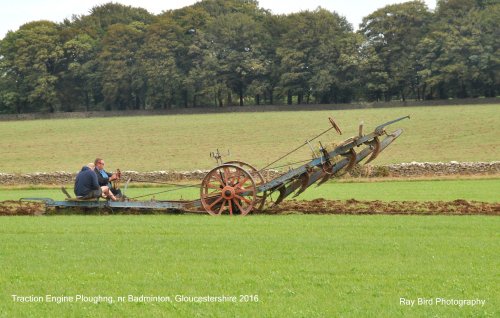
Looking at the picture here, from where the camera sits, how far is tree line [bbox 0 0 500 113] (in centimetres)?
11769

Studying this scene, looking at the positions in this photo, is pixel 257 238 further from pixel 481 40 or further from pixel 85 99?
pixel 85 99

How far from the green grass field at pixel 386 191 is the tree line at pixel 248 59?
79288mm

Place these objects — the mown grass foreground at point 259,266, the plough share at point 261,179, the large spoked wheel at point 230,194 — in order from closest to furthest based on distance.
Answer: the mown grass foreground at point 259,266
the plough share at point 261,179
the large spoked wheel at point 230,194

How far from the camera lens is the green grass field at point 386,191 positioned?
91.7 ft

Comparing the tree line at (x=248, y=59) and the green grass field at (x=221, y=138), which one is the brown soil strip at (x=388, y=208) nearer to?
the green grass field at (x=221, y=138)

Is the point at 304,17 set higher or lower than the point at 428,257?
higher

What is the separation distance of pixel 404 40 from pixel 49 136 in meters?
59.0

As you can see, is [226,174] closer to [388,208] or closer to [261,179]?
[261,179]

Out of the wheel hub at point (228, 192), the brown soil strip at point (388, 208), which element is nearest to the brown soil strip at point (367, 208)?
the brown soil strip at point (388, 208)

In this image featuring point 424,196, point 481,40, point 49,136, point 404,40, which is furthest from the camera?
point 404,40

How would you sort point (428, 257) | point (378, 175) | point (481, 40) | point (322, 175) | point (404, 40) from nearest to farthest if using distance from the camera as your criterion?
1. point (428, 257)
2. point (322, 175)
3. point (378, 175)
4. point (481, 40)
5. point (404, 40)

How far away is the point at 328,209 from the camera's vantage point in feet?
72.3

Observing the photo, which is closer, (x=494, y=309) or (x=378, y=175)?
(x=494, y=309)

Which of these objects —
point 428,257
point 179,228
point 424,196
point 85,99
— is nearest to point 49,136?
point 85,99
